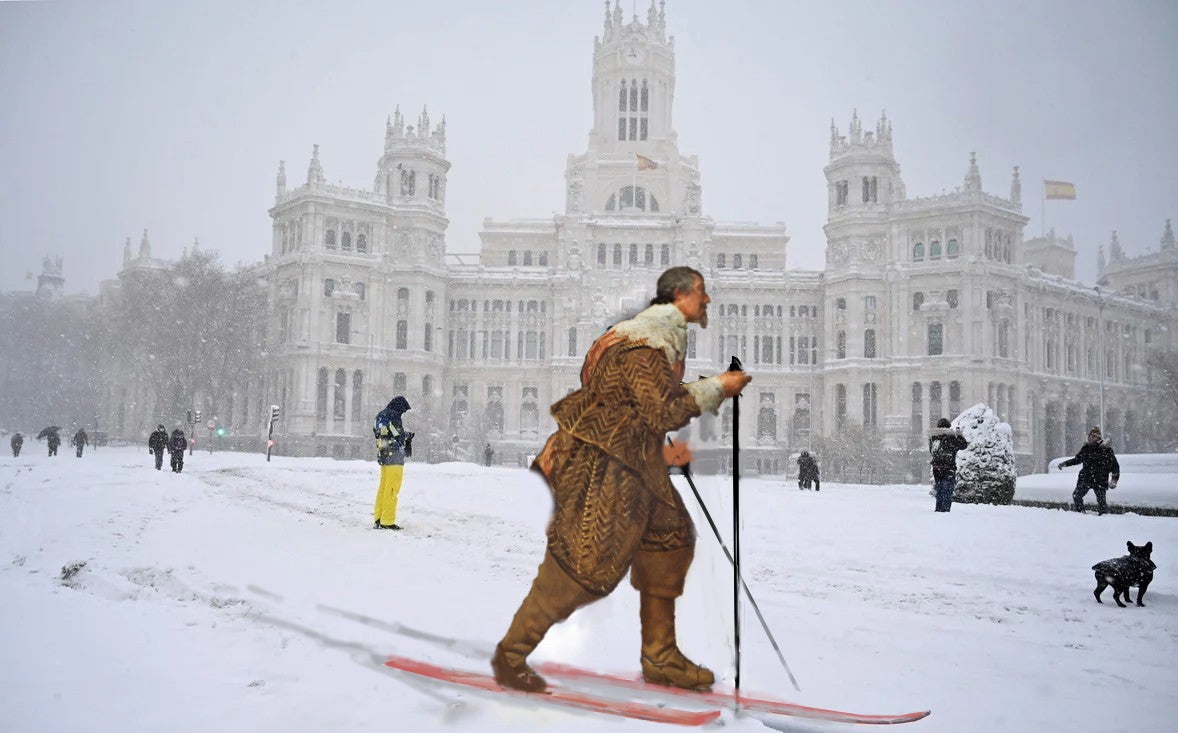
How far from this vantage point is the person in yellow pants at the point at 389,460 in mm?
9109

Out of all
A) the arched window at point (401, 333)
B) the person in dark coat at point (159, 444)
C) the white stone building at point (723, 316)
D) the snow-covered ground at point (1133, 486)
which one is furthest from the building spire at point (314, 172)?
the snow-covered ground at point (1133, 486)

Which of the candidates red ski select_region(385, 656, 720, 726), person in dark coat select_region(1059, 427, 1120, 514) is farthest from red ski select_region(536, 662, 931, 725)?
person in dark coat select_region(1059, 427, 1120, 514)

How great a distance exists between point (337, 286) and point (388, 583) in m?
48.1

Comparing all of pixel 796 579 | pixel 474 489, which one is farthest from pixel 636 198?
pixel 796 579

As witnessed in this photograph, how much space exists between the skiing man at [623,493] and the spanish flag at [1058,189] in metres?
29.2

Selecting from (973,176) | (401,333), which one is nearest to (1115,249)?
(973,176)

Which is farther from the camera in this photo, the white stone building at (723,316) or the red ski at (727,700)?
the white stone building at (723,316)

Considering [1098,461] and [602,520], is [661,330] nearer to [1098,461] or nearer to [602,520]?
[602,520]

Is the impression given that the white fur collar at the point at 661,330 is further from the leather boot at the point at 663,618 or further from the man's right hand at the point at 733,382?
the leather boot at the point at 663,618

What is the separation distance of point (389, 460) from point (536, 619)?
20.3 feet

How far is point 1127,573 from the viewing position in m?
6.32

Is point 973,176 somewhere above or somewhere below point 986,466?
above

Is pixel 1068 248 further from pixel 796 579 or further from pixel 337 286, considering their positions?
pixel 796 579

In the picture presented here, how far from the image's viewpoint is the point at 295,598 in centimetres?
493
